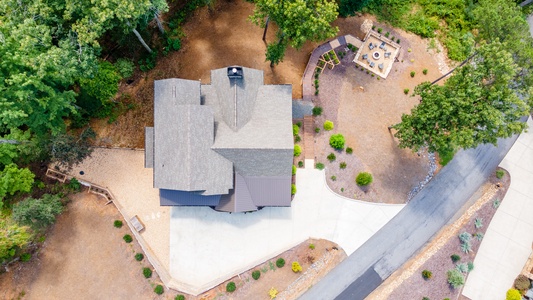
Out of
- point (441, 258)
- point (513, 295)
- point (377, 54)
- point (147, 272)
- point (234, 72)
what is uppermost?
point (377, 54)

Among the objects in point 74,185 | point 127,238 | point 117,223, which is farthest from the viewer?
point 74,185

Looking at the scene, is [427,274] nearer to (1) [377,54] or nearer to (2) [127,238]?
(1) [377,54]

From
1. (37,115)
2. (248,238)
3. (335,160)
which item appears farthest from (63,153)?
(335,160)

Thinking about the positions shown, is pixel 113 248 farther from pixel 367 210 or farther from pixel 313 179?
pixel 367 210

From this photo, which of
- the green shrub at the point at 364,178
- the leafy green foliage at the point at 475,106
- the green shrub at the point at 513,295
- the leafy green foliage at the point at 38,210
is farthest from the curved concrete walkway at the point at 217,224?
the green shrub at the point at 513,295

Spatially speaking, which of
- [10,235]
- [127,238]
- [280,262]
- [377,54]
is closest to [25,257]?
[10,235]

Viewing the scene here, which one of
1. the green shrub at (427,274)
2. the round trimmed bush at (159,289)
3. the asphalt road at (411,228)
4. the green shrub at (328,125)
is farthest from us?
the green shrub at (328,125)

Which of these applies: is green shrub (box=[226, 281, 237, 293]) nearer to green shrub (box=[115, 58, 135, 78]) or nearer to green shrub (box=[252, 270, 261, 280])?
green shrub (box=[252, 270, 261, 280])

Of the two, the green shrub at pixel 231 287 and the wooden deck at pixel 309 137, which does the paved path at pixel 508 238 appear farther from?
the green shrub at pixel 231 287
